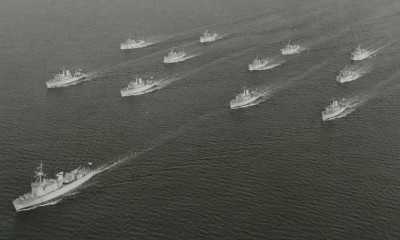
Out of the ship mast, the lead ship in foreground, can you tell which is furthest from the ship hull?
the ship mast

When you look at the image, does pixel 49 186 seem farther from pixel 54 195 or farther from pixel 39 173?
pixel 39 173

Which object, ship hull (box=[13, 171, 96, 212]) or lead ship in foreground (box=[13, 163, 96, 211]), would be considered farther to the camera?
lead ship in foreground (box=[13, 163, 96, 211])

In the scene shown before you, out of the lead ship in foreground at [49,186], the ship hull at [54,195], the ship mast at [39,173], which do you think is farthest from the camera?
the ship mast at [39,173]

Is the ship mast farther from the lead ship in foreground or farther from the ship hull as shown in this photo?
the ship hull

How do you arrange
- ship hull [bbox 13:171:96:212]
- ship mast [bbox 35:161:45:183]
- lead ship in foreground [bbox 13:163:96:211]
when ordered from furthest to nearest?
ship mast [bbox 35:161:45:183] → lead ship in foreground [bbox 13:163:96:211] → ship hull [bbox 13:171:96:212]

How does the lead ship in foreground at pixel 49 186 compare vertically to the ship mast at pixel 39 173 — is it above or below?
below

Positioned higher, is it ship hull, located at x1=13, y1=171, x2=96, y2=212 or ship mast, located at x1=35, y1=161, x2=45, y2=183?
ship mast, located at x1=35, y1=161, x2=45, y2=183

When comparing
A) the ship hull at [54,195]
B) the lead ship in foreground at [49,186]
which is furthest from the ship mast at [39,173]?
the ship hull at [54,195]

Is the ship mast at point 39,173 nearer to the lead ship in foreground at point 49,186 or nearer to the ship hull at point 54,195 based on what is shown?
the lead ship in foreground at point 49,186
